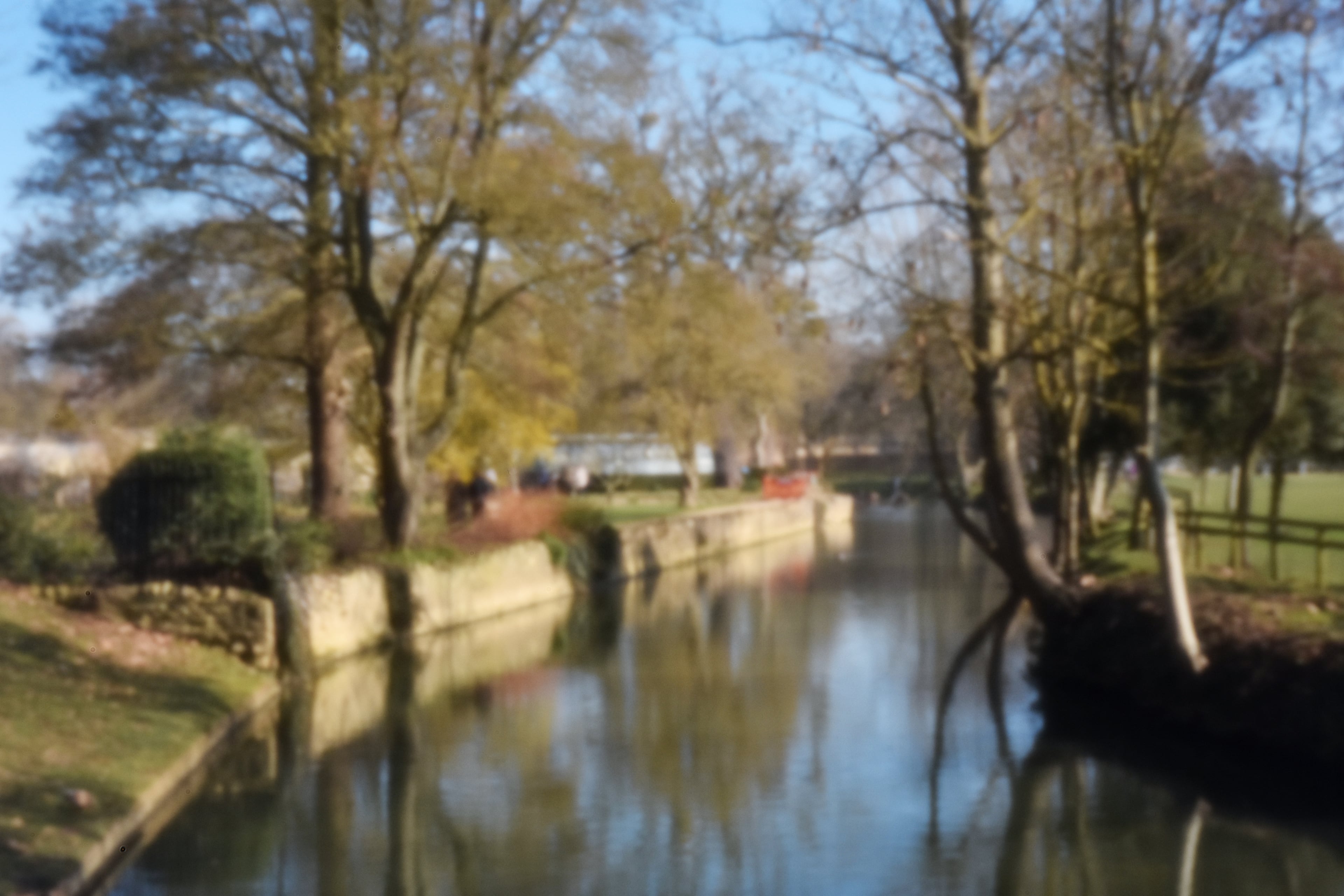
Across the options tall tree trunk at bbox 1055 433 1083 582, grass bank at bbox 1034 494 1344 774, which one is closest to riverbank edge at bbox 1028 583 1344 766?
grass bank at bbox 1034 494 1344 774

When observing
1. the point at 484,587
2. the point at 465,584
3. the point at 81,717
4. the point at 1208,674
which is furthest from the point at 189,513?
the point at 1208,674

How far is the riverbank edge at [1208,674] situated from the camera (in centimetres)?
1191

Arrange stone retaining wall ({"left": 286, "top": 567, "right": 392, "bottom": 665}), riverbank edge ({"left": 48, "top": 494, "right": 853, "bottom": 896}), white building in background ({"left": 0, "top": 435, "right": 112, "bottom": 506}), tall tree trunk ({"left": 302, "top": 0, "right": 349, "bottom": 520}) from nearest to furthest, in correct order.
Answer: riverbank edge ({"left": 48, "top": 494, "right": 853, "bottom": 896})
stone retaining wall ({"left": 286, "top": 567, "right": 392, "bottom": 665})
white building in background ({"left": 0, "top": 435, "right": 112, "bottom": 506})
tall tree trunk ({"left": 302, "top": 0, "right": 349, "bottom": 520})

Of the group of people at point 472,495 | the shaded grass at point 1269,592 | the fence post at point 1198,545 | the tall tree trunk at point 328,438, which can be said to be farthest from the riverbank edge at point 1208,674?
the group of people at point 472,495

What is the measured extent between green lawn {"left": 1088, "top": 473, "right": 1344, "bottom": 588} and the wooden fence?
0.12 metres

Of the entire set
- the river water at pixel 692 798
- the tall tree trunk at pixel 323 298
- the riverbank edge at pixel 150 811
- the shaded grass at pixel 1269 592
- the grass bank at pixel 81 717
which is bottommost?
the river water at pixel 692 798

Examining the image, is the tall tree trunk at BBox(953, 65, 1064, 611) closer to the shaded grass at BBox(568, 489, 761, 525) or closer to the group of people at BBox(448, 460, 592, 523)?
the group of people at BBox(448, 460, 592, 523)

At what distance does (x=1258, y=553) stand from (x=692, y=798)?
1741 cm

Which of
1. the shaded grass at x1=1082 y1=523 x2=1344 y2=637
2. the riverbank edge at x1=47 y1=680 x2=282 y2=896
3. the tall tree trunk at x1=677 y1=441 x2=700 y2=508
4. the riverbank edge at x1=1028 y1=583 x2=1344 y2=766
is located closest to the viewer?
the riverbank edge at x1=47 y1=680 x2=282 y2=896

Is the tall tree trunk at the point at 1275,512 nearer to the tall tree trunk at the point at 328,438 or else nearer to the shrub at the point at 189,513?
the shrub at the point at 189,513

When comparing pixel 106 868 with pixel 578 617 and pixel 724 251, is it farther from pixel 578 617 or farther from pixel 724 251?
pixel 578 617

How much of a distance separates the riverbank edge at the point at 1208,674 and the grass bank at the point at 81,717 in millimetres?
8634

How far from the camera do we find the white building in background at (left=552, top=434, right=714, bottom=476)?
5506 cm

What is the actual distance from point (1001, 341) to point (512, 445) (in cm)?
1573
